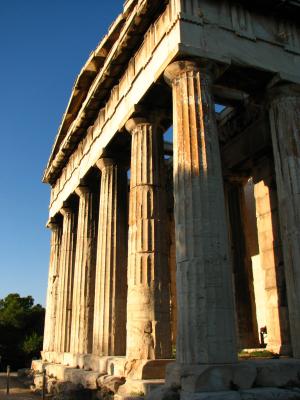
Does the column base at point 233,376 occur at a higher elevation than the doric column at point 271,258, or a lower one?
lower

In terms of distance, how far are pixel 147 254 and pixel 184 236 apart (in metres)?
2.91

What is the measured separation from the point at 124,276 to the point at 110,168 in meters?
4.28

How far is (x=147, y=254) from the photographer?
1303cm

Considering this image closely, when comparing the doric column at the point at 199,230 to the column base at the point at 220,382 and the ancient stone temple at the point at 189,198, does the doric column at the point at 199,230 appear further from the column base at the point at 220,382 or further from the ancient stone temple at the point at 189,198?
the column base at the point at 220,382

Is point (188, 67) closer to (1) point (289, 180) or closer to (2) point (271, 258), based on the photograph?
(1) point (289, 180)

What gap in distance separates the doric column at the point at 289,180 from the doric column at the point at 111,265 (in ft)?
21.5

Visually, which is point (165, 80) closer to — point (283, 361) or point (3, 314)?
point (283, 361)

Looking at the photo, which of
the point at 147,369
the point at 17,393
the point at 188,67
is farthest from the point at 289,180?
the point at 17,393

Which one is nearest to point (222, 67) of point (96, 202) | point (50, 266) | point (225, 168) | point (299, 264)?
point (299, 264)

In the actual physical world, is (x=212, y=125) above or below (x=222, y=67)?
below

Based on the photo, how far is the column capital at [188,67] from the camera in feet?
38.6

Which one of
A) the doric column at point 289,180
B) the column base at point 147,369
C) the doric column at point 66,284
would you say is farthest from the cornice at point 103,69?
the column base at point 147,369

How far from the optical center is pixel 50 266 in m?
26.9

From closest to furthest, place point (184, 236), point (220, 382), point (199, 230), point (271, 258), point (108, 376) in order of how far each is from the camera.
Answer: point (220, 382) < point (199, 230) < point (184, 236) < point (108, 376) < point (271, 258)
